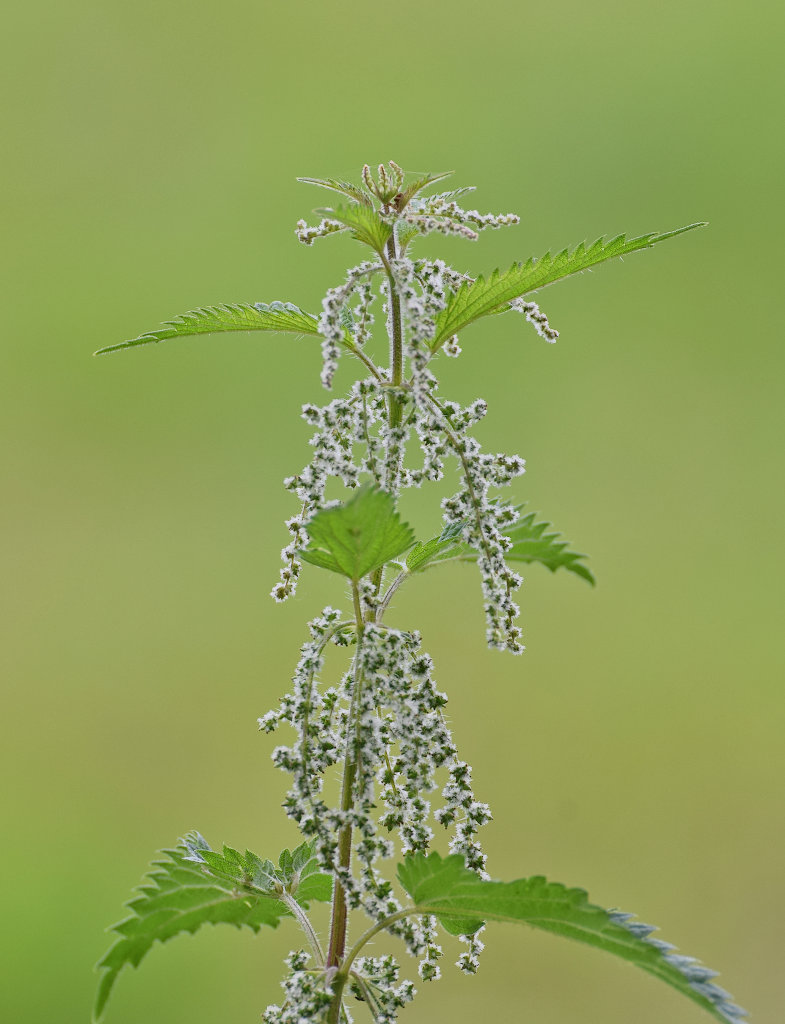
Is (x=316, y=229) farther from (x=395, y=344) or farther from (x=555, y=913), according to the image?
(x=555, y=913)

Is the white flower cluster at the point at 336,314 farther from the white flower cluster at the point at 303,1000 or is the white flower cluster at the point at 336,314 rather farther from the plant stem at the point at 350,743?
the white flower cluster at the point at 303,1000

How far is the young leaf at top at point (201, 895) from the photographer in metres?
0.94

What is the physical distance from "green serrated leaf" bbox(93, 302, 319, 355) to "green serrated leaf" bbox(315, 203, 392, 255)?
4.5 inches

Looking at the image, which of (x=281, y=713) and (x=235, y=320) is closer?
(x=281, y=713)

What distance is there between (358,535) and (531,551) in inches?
7.2

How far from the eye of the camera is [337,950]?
1.07 m

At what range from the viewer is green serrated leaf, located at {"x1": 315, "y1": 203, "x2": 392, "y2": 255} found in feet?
3.30

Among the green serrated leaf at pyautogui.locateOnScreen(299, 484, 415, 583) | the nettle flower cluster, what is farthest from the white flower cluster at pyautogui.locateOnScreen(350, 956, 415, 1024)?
the green serrated leaf at pyautogui.locateOnScreen(299, 484, 415, 583)

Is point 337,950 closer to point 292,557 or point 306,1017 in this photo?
point 306,1017

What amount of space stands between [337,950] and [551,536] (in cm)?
51

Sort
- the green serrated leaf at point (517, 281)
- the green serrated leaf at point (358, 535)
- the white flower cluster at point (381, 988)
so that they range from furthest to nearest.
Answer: the green serrated leaf at point (517, 281) < the white flower cluster at point (381, 988) < the green serrated leaf at point (358, 535)

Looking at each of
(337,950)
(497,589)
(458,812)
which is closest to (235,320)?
(497,589)

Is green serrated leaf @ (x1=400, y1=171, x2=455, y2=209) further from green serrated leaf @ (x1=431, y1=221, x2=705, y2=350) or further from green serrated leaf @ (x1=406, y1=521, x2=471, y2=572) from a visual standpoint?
green serrated leaf @ (x1=406, y1=521, x2=471, y2=572)

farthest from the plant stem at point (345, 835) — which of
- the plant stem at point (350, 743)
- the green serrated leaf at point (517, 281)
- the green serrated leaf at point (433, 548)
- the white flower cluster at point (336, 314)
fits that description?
the green serrated leaf at point (517, 281)
